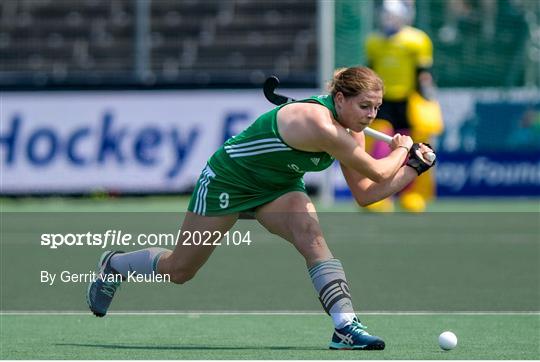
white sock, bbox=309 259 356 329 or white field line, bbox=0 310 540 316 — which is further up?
white sock, bbox=309 259 356 329

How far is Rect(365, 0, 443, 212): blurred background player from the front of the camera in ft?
50.2

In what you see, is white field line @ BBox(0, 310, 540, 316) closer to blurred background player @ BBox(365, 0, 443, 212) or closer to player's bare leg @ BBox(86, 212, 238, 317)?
player's bare leg @ BBox(86, 212, 238, 317)

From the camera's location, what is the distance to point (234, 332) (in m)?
6.97

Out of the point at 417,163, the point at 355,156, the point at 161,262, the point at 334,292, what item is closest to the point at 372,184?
the point at 417,163

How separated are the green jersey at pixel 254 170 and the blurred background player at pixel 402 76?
8.63 m

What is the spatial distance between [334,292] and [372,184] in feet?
2.04

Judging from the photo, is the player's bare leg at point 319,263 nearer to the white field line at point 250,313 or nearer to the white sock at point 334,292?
the white sock at point 334,292

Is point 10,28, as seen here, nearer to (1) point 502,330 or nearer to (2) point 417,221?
(2) point 417,221

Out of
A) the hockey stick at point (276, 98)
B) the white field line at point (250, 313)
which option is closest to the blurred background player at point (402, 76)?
the white field line at point (250, 313)

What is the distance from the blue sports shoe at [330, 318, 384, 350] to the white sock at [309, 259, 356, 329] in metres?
0.03

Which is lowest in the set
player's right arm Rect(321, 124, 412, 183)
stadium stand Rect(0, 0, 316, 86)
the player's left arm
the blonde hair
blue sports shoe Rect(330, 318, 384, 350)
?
stadium stand Rect(0, 0, 316, 86)

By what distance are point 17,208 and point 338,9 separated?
460 cm

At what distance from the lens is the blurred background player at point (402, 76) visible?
50.2 feet

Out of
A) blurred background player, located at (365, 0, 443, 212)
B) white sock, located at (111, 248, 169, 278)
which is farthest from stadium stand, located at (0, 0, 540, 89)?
white sock, located at (111, 248, 169, 278)
